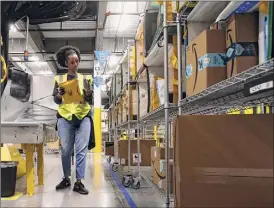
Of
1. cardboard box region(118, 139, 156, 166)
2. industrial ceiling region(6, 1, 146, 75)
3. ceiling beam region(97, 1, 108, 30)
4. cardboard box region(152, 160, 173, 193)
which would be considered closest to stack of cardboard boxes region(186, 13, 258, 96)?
A: cardboard box region(152, 160, 173, 193)

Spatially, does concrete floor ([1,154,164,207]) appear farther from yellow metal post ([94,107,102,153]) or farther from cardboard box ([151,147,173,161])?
yellow metal post ([94,107,102,153])

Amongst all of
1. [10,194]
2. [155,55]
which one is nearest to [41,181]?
[10,194]

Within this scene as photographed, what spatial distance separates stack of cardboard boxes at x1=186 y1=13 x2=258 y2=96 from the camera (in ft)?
5.41

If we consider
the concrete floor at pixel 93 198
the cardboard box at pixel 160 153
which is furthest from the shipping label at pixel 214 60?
the cardboard box at pixel 160 153

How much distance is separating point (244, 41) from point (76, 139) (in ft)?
6.89

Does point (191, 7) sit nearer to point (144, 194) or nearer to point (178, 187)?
point (178, 187)

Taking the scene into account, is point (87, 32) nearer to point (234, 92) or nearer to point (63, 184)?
point (63, 184)

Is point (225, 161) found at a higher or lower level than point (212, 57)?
lower

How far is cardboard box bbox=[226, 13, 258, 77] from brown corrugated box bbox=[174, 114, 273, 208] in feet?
0.81

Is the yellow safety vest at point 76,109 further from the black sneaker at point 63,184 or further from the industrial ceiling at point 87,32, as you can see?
the industrial ceiling at point 87,32

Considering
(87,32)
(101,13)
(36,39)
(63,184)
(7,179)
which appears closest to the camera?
(7,179)

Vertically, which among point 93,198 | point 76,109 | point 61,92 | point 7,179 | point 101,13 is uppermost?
point 101,13

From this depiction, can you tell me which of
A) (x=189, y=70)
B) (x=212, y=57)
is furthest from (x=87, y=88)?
(x=212, y=57)

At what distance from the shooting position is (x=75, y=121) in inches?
132
